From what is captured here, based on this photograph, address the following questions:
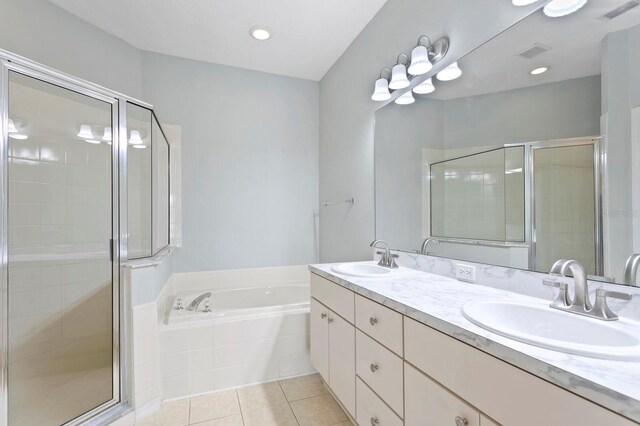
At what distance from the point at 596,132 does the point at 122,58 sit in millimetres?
3144

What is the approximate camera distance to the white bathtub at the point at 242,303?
2062mm

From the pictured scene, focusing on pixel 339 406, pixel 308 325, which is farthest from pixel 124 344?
pixel 339 406

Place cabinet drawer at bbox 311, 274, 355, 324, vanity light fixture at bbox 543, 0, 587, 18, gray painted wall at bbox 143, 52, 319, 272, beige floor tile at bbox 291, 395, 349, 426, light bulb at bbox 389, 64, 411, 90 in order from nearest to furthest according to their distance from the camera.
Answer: vanity light fixture at bbox 543, 0, 587, 18, cabinet drawer at bbox 311, 274, 355, 324, beige floor tile at bbox 291, 395, 349, 426, light bulb at bbox 389, 64, 411, 90, gray painted wall at bbox 143, 52, 319, 272

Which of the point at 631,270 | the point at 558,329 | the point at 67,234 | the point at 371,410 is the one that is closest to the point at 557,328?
the point at 558,329

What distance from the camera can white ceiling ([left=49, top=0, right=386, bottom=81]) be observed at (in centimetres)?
207

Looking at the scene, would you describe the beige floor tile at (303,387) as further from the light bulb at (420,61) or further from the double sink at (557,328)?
the light bulb at (420,61)

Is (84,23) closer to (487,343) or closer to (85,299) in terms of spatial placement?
(85,299)

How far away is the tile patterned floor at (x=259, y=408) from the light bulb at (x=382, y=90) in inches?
80.3

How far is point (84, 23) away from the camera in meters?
2.22

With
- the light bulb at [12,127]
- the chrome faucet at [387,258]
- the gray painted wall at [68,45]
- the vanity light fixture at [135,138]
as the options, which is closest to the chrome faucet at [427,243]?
the chrome faucet at [387,258]

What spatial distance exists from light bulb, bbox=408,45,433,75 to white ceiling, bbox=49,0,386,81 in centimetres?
70

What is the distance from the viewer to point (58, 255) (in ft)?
6.79

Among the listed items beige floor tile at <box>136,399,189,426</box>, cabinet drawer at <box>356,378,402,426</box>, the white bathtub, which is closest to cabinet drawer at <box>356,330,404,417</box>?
cabinet drawer at <box>356,378,402,426</box>

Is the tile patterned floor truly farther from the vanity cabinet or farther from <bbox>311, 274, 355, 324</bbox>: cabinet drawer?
<bbox>311, 274, 355, 324</bbox>: cabinet drawer
